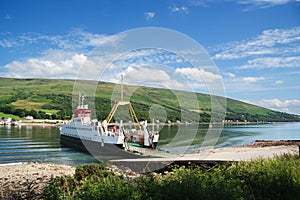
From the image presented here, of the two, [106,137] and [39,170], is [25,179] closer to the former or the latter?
[39,170]

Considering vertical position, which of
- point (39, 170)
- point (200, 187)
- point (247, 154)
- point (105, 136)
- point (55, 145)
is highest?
point (200, 187)

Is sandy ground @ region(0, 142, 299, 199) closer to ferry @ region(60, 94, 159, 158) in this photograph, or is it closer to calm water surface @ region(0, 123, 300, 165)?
calm water surface @ region(0, 123, 300, 165)

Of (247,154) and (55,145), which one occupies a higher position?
(247,154)

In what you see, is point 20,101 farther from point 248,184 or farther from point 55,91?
point 248,184

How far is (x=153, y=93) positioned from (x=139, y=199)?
103 m

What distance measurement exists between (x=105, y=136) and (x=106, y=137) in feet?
1.12

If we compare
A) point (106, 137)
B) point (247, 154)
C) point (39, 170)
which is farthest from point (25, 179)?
point (106, 137)

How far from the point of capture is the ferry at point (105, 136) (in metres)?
40.2

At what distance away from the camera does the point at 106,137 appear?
4253 centimetres

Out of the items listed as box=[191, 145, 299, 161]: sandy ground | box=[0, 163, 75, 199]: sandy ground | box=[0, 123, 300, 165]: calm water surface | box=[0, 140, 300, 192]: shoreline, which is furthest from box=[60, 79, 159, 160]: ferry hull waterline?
box=[0, 163, 75, 199]: sandy ground

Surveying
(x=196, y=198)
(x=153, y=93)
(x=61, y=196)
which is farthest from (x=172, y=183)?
(x=153, y=93)

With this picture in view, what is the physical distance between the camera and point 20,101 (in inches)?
6314

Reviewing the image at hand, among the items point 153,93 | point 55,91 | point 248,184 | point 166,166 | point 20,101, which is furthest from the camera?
point 55,91

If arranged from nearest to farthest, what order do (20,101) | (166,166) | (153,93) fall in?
(166,166) → (153,93) → (20,101)
